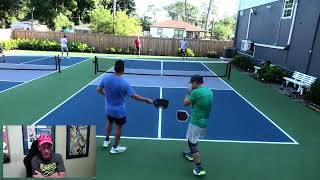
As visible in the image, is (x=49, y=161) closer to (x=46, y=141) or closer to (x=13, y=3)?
(x=46, y=141)

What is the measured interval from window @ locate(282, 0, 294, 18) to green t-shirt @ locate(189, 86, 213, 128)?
12.7 metres

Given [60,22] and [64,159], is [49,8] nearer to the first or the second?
[60,22]

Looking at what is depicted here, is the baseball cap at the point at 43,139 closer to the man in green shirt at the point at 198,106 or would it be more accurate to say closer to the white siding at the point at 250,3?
the man in green shirt at the point at 198,106

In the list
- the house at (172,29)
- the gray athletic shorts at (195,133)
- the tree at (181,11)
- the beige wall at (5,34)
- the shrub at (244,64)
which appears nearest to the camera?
the gray athletic shorts at (195,133)

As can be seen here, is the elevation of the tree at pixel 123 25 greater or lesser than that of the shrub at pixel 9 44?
greater

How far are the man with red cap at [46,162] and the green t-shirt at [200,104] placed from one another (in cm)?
238

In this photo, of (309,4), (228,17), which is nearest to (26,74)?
(309,4)

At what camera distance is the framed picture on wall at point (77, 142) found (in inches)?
171

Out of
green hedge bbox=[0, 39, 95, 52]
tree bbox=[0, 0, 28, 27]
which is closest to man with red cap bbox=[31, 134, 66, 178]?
green hedge bbox=[0, 39, 95, 52]

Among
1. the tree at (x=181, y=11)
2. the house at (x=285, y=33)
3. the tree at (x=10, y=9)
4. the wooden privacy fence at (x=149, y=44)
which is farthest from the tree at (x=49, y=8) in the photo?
the tree at (x=181, y=11)

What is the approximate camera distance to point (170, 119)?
30.0 ft

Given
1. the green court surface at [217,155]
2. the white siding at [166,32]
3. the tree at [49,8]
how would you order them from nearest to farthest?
the green court surface at [217,155] → the tree at [49,8] → the white siding at [166,32]

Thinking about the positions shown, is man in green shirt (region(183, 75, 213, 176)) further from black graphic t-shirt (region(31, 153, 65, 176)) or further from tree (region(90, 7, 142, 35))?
tree (region(90, 7, 142, 35))

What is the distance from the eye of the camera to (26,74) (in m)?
15.5
